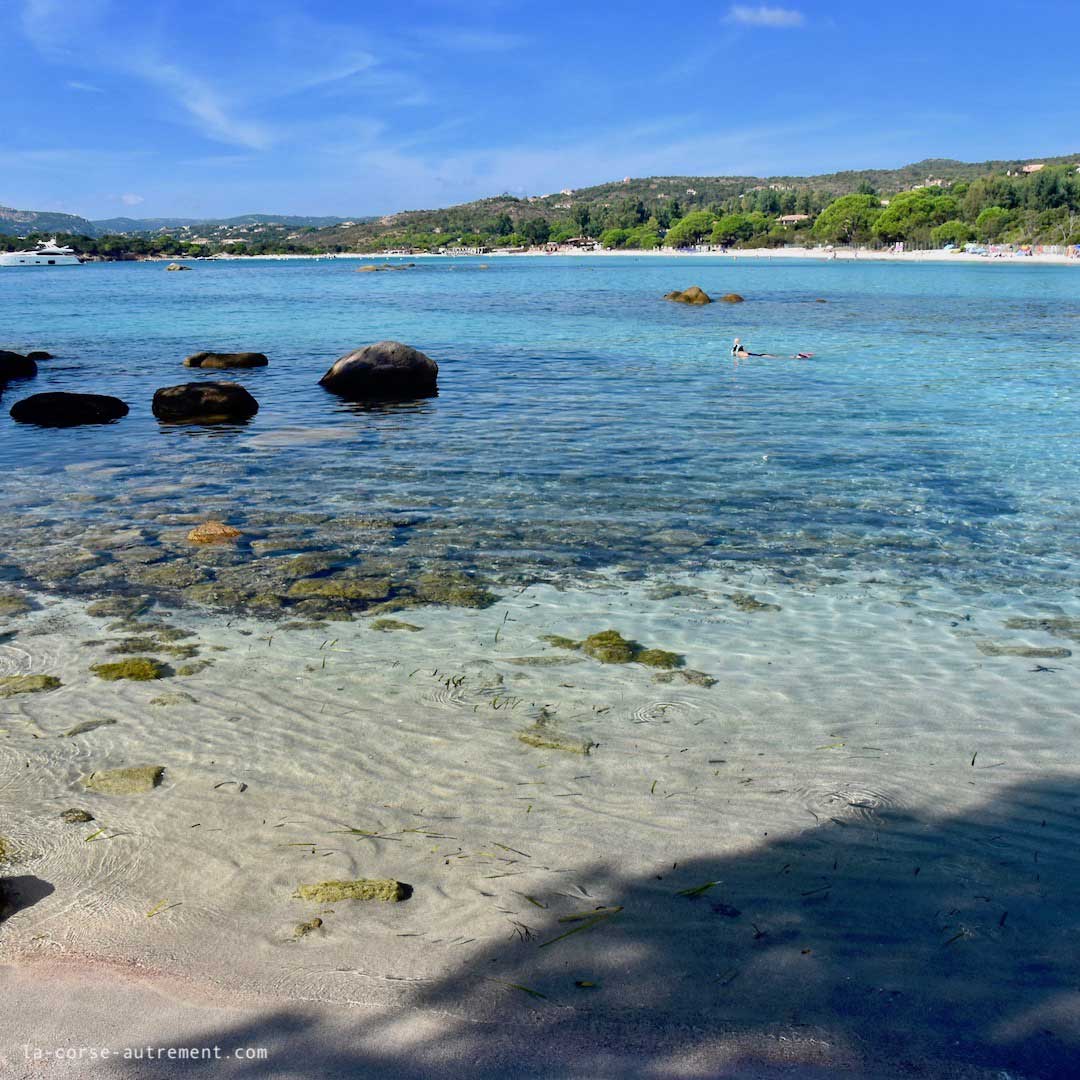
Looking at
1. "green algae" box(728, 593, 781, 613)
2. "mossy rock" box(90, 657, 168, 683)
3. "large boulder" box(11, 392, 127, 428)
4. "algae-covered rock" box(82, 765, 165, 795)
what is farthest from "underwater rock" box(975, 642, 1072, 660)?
"large boulder" box(11, 392, 127, 428)

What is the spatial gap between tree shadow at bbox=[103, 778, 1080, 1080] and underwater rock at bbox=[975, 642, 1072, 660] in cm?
263

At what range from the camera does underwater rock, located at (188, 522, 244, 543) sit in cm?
A: 1044

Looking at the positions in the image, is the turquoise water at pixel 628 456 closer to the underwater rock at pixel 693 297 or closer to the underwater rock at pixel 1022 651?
the underwater rock at pixel 1022 651

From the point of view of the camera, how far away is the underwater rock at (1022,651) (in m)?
7.31

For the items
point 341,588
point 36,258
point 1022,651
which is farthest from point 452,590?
point 36,258

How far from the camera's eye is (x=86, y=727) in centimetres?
611

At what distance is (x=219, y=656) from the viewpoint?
732cm

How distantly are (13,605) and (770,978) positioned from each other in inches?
304

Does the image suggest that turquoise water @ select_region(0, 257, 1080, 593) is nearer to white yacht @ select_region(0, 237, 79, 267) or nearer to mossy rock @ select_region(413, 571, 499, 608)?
mossy rock @ select_region(413, 571, 499, 608)

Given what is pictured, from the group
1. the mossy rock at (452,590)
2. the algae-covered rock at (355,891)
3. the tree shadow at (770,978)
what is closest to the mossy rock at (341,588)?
the mossy rock at (452,590)

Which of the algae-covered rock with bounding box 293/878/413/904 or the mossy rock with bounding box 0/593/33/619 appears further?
the mossy rock with bounding box 0/593/33/619

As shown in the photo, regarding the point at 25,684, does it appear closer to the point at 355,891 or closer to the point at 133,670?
the point at 133,670

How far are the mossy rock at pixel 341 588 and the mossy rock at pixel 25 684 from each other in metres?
2.40

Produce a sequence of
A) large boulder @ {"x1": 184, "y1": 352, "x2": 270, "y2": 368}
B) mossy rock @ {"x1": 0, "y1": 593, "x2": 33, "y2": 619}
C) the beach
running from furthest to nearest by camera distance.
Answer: large boulder @ {"x1": 184, "y1": 352, "x2": 270, "y2": 368} < mossy rock @ {"x1": 0, "y1": 593, "x2": 33, "y2": 619} < the beach
